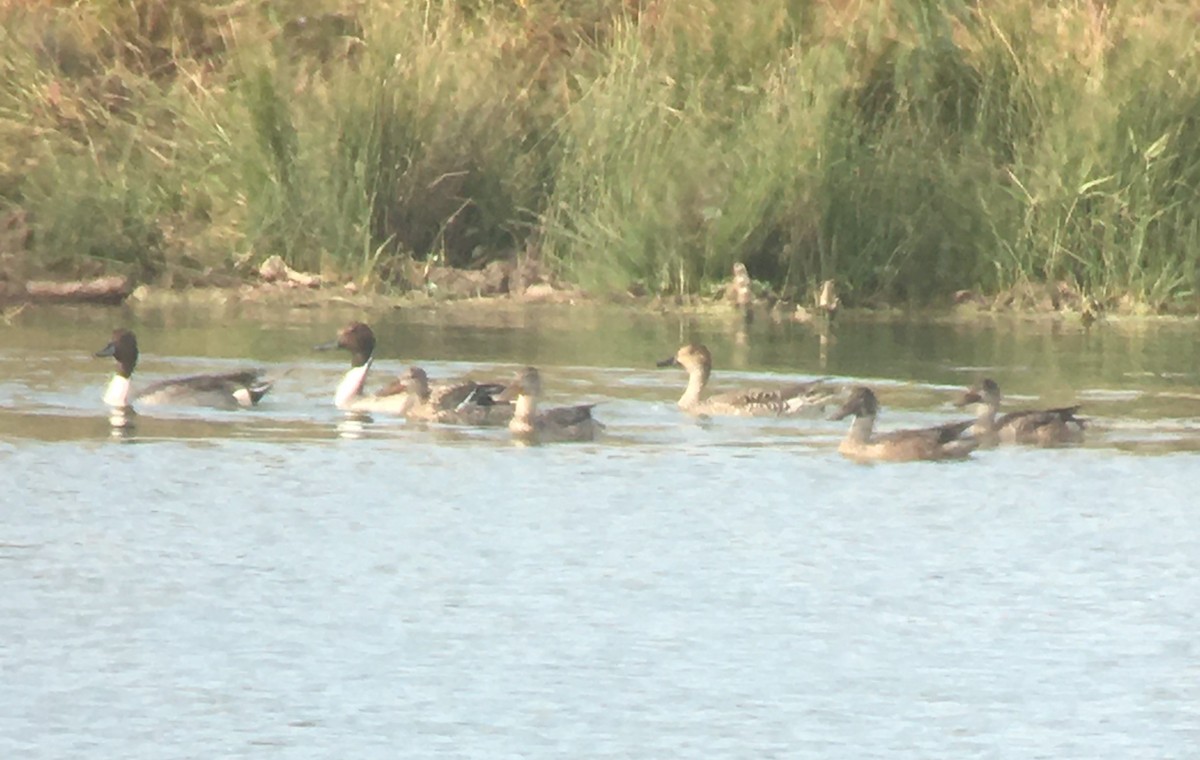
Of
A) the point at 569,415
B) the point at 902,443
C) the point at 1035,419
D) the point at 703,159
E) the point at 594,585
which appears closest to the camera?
the point at 594,585

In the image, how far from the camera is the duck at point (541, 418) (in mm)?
13703

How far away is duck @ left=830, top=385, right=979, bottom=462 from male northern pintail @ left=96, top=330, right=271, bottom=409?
337cm

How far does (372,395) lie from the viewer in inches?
611

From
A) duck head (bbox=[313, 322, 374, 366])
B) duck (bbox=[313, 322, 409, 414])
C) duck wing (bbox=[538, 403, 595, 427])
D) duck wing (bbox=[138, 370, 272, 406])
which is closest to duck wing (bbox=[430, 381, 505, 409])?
duck (bbox=[313, 322, 409, 414])

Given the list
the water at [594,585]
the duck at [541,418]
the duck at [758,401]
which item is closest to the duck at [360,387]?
the water at [594,585]

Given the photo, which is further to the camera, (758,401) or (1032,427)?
(758,401)

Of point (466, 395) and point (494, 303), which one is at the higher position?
point (494, 303)

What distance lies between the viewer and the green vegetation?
2017 centimetres

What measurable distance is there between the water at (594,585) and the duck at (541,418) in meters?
0.13

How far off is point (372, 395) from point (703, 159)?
5.45 meters

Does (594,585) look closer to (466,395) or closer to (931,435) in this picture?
(931,435)

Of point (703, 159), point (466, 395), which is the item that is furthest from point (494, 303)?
point (466, 395)

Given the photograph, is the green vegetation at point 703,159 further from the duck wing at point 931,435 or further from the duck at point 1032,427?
the duck wing at point 931,435

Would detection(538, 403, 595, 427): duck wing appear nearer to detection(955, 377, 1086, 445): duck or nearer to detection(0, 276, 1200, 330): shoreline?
detection(955, 377, 1086, 445): duck
